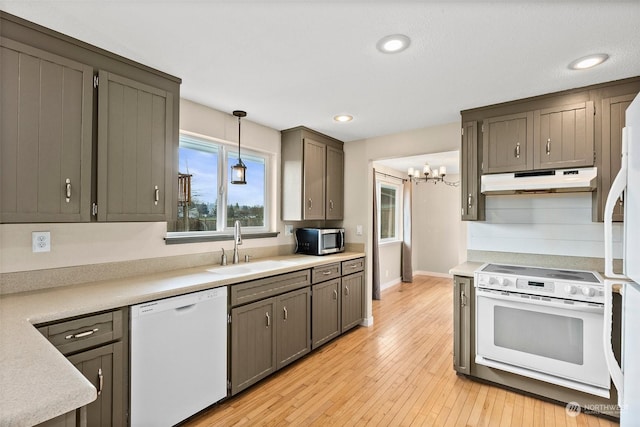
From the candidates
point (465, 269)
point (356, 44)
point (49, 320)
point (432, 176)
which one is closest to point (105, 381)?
point (49, 320)

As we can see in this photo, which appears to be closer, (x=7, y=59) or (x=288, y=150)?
(x=7, y=59)

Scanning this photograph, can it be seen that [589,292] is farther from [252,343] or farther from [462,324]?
[252,343]

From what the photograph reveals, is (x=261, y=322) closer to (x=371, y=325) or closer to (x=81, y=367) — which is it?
(x=81, y=367)

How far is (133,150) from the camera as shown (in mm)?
2020

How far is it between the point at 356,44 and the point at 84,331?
213cm

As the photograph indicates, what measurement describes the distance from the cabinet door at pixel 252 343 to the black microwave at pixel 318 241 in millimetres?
1026

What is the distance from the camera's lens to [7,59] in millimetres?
1519

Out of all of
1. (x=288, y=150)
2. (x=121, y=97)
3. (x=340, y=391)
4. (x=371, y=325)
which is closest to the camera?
(x=121, y=97)

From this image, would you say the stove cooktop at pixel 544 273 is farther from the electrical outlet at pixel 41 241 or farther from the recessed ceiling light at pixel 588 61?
the electrical outlet at pixel 41 241

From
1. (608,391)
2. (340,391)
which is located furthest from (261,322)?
(608,391)

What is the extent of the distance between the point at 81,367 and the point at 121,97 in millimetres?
1573

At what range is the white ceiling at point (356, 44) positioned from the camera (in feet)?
4.89

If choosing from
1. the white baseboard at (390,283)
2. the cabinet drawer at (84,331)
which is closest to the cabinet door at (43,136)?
the cabinet drawer at (84,331)

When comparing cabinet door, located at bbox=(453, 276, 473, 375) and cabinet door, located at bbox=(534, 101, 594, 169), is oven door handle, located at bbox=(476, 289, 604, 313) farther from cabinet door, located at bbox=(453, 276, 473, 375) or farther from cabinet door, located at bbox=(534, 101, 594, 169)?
cabinet door, located at bbox=(534, 101, 594, 169)
